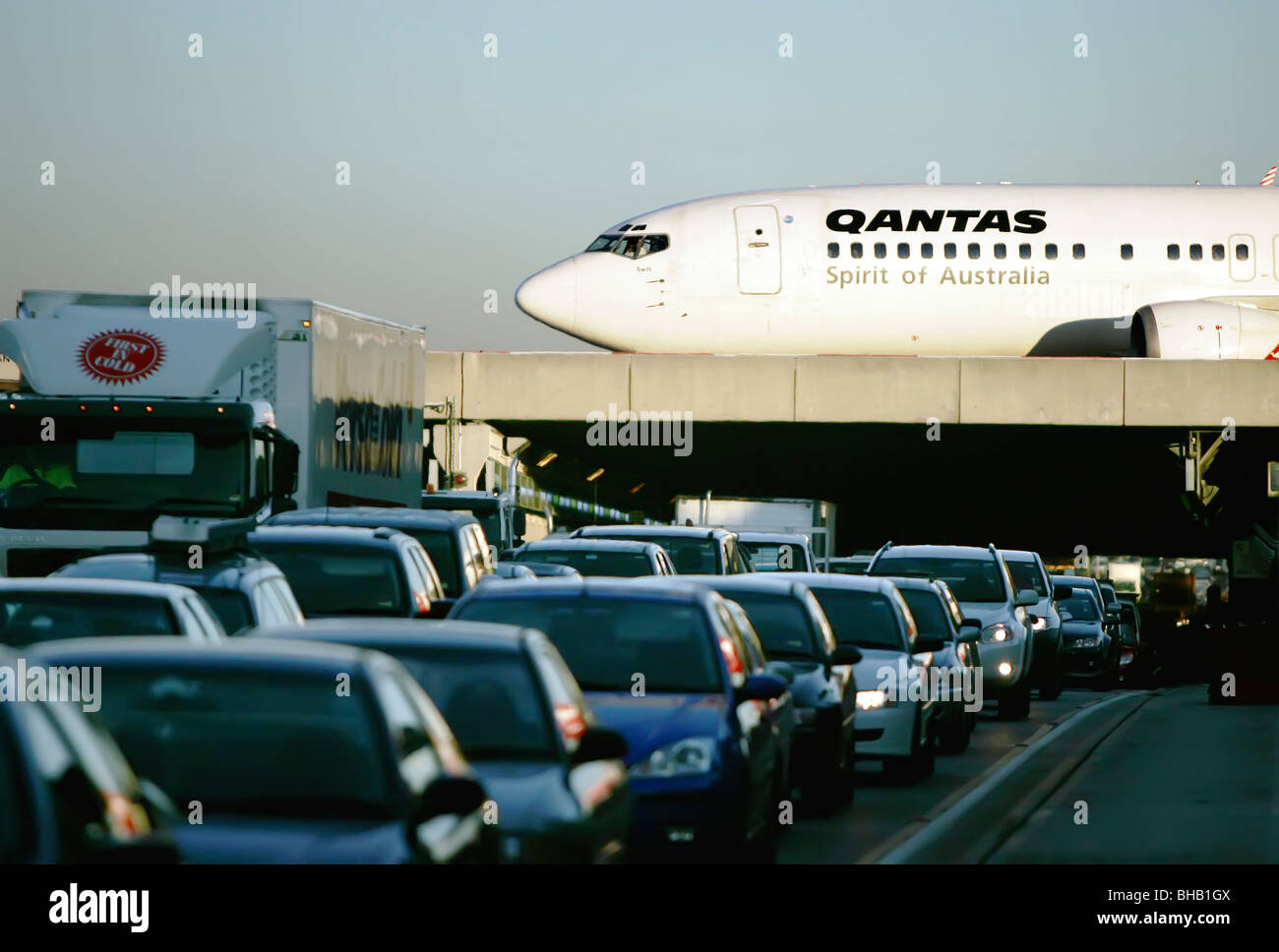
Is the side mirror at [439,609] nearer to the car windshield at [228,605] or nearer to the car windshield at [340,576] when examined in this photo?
the car windshield at [340,576]

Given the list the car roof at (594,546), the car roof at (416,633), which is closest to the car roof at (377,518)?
the car roof at (594,546)

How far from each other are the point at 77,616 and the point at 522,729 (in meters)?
2.45

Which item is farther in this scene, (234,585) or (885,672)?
(885,672)

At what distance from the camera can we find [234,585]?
36.9 ft

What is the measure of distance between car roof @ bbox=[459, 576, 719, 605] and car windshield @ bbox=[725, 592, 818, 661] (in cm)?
302

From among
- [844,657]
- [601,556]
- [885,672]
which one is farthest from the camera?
[601,556]

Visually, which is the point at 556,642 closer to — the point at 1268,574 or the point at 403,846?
the point at 403,846

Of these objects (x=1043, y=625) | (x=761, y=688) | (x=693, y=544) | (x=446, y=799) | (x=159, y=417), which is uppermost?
(x=159, y=417)

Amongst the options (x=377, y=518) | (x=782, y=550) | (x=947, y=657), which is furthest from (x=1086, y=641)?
(x=377, y=518)

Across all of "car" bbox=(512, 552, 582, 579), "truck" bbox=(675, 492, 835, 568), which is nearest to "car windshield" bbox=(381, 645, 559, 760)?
"car" bbox=(512, 552, 582, 579)

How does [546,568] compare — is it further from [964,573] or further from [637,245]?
[637,245]

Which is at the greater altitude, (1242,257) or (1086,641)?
(1242,257)

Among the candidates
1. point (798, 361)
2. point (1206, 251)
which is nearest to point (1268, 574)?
point (1206, 251)

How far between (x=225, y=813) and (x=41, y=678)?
0.91 metres
